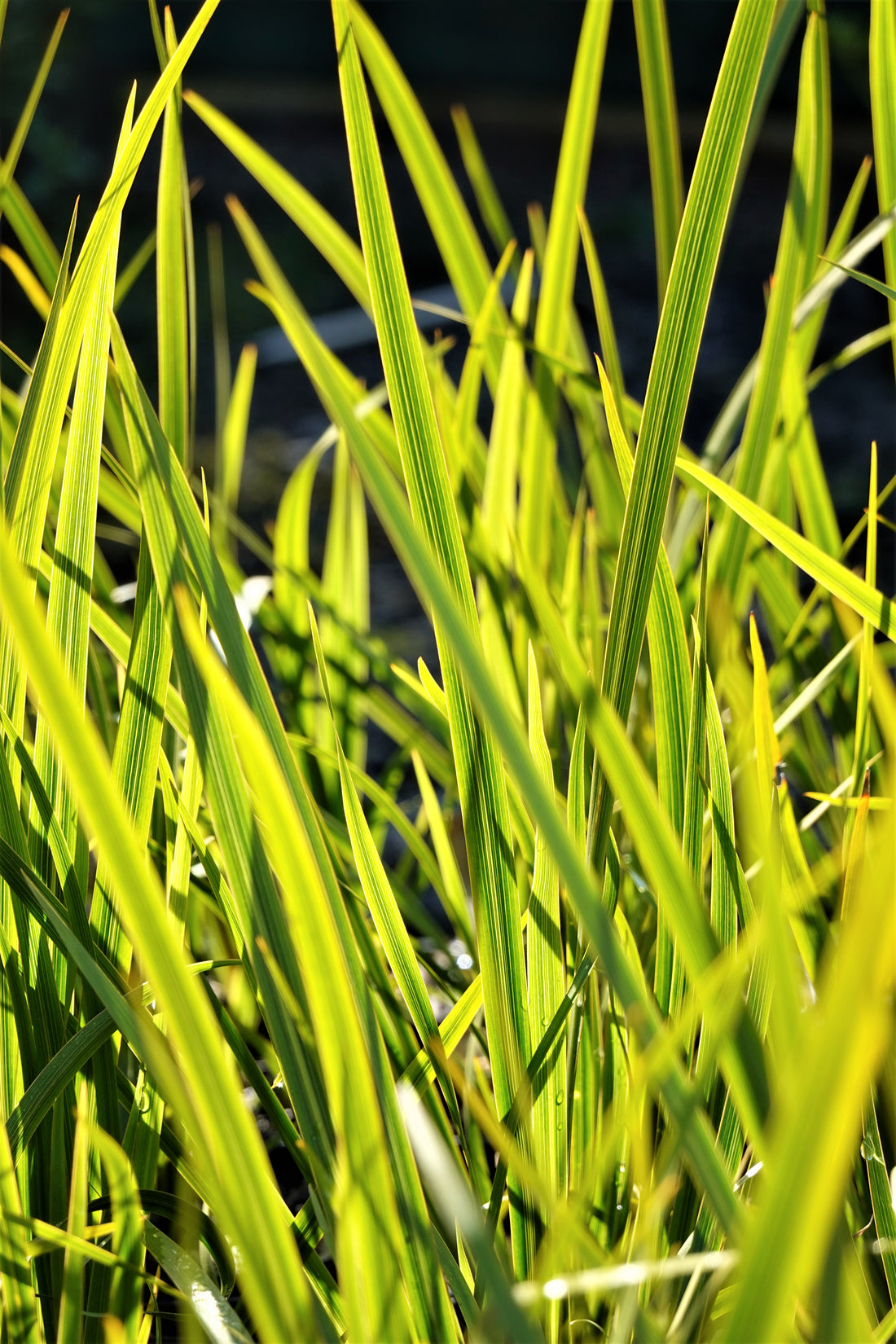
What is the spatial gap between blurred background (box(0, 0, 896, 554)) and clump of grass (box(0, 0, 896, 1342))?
129 centimetres

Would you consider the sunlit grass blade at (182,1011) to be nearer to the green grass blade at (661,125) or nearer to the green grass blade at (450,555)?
the green grass blade at (450,555)

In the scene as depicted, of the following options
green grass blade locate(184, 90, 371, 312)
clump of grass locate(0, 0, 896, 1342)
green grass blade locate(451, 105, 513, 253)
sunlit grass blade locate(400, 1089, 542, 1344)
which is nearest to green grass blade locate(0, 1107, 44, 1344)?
clump of grass locate(0, 0, 896, 1342)

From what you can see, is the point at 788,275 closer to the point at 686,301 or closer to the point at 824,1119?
the point at 686,301

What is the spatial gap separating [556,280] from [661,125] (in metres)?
0.07

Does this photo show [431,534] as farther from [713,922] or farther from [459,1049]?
[459,1049]

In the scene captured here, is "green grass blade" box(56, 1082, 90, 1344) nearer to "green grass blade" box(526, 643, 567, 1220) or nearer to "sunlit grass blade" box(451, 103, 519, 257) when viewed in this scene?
"green grass blade" box(526, 643, 567, 1220)

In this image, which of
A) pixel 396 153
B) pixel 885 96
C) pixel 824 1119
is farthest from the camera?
pixel 396 153

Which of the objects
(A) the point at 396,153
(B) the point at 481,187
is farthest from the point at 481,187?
(A) the point at 396,153

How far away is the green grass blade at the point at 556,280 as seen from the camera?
14.7 inches

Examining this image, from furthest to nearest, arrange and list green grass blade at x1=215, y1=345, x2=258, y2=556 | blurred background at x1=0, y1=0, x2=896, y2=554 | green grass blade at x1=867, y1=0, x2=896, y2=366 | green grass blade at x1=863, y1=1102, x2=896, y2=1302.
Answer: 1. blurred background at x1=0, y1=0, x2=896, y2=554
2. green grass blade at x1=215, y1=345, x2=258, y2=556
3. green grass blade at x1=867, y1=0, x2=896, y2=366
4. green grass blade at x1=863, y1=1102, x2=896, y2=1302

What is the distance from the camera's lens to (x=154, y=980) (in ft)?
0.42

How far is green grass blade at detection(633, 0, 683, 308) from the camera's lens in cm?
37

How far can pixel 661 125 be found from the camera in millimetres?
403

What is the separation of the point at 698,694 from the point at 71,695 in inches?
5.1
